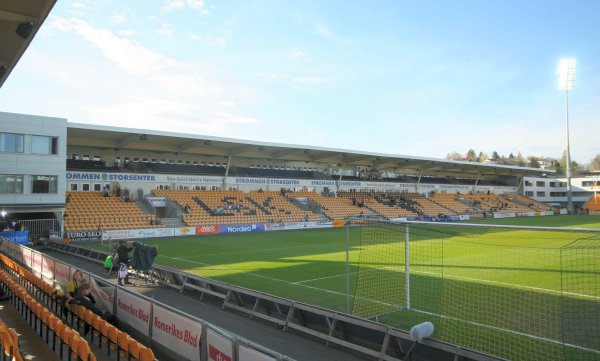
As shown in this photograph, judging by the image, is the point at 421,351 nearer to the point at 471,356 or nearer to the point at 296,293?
the point at 471,356

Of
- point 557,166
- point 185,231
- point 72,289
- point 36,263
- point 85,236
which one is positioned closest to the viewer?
point 72,289

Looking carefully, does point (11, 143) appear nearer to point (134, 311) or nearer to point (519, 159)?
point (134, 311)

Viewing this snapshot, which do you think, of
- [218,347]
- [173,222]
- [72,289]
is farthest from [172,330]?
[173,222]

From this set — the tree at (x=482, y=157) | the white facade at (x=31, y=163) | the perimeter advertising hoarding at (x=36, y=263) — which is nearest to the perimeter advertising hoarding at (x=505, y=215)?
the white facade at (x=31, y=163)

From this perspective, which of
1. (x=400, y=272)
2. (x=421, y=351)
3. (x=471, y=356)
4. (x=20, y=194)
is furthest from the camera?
(x=20, y=194)

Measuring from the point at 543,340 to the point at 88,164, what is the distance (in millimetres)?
36526

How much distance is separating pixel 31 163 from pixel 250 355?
1026 inches

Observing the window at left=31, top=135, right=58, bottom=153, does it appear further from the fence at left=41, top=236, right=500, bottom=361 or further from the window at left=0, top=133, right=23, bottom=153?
the fence at left=41, top=236, right=500, bottom=361

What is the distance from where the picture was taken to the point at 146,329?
7.64 m

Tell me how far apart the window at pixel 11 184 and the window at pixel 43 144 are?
1.89 m

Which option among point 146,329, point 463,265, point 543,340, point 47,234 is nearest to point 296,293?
point 146,329

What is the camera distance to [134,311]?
806 cm

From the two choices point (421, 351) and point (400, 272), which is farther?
point (400, 272)

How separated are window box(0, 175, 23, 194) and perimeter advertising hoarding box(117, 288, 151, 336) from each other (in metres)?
21.0
